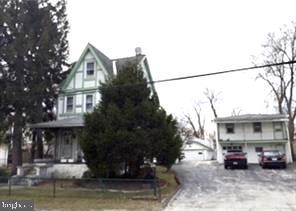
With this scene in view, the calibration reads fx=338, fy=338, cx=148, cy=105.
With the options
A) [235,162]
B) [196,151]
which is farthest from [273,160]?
[196,151]

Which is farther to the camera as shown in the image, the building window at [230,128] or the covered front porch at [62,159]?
the building window at [230,128]

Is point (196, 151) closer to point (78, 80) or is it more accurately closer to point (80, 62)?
point (78, 80)

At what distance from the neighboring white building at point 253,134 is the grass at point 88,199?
18.6 m

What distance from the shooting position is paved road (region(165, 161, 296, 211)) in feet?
40.8

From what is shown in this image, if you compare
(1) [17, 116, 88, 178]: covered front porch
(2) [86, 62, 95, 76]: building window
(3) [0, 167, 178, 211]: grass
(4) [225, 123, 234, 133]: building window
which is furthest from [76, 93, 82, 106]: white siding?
(4) [225, 123, 234, 133]: building window

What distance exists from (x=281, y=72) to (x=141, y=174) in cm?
2504

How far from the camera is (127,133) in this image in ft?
53.1

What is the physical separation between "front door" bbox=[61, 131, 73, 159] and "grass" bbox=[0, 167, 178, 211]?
24.1 feet

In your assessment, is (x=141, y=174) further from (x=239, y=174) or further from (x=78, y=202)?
(x=239, y=174)

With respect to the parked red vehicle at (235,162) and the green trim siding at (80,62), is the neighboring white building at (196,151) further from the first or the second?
the green trim siding at (80,62)

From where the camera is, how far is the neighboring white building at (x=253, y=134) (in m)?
33.4

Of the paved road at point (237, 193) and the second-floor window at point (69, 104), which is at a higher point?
the second-floor window at point (69, 104)

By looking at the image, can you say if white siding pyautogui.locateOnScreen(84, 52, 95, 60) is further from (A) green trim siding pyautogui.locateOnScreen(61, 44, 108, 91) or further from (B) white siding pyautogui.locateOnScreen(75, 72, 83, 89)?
(B) white siding pyautogui.locateOnScreen(75, 72, 83, 89)

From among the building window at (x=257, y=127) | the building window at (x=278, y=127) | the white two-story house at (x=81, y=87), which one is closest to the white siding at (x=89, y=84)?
the white two-story house at (x=81, y=87)
